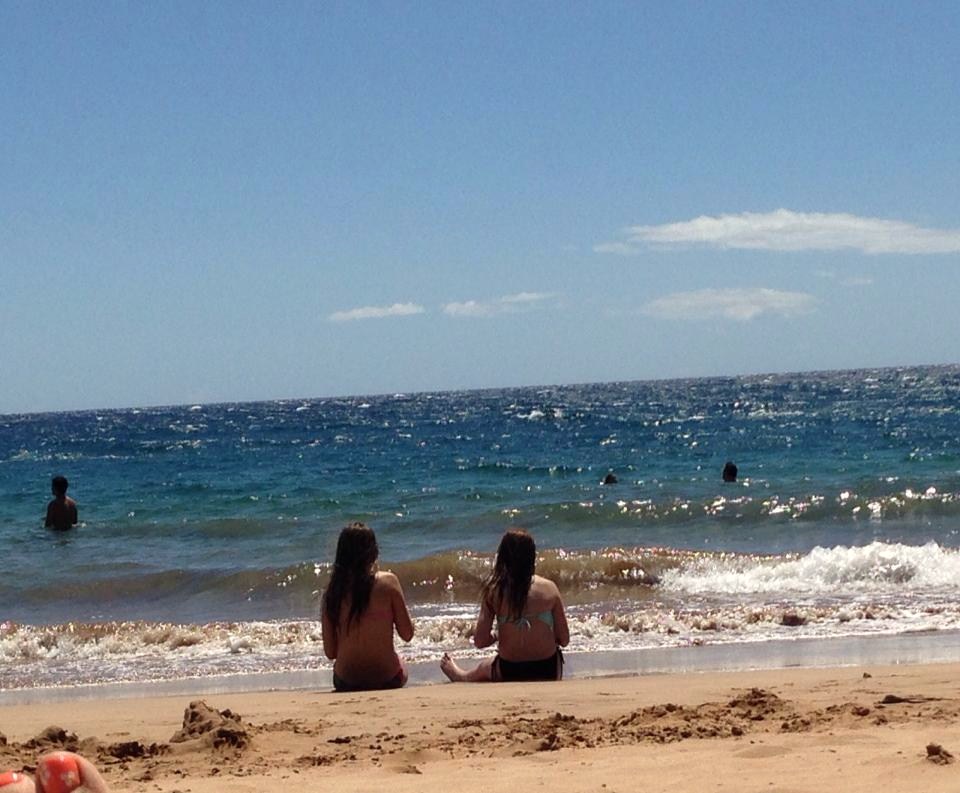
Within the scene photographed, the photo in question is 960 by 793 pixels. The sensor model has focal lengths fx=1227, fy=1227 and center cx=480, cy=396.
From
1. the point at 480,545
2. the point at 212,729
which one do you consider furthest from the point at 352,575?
the point at 480,545

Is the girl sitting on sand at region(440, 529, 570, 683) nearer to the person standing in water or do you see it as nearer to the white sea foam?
the white sea foam

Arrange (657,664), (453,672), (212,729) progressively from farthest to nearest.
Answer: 1. (657,664)
2. (453,672)
3. (212,729)

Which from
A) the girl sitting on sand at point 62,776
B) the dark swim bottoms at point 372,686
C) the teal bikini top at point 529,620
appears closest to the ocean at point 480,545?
the dark swim bottoms at point 372,686

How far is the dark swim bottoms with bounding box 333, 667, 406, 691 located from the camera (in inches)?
303

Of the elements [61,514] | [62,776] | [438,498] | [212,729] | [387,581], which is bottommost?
[438,498]

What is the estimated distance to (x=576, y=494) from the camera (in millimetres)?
24625

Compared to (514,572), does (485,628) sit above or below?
below

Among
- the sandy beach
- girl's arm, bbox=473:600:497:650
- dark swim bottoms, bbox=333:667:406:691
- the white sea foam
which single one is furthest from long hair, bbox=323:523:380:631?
the white sea foam

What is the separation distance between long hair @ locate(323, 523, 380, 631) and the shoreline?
1070 millimetres

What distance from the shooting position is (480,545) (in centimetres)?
1795

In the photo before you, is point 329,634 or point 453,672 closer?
point 329,634

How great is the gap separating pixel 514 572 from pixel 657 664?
1.98 meters

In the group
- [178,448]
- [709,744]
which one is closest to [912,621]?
[709,744]

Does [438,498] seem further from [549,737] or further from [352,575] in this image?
[549,737]
